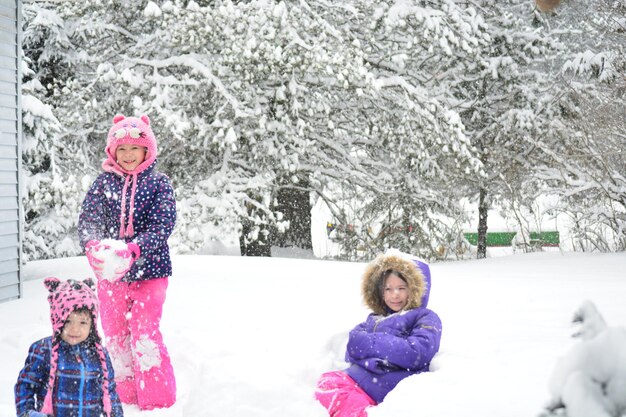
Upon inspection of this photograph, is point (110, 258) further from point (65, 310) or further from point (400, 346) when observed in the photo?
point (400, 346)

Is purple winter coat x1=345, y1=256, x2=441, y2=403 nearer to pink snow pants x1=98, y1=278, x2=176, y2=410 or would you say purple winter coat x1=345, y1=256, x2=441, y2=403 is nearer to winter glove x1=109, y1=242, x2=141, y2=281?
pink snow pants x1=98, y1=278, x2=176, y2=410

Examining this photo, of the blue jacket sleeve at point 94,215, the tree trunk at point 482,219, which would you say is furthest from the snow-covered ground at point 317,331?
the tree trunk at point 482,219

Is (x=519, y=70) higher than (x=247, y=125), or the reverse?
(x=519, y=70)

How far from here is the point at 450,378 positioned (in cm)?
310

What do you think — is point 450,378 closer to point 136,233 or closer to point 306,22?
point 136,233

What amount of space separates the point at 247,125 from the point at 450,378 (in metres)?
7.91

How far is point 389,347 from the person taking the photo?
12.0ft

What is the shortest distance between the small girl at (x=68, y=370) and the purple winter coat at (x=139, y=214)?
0.94 m

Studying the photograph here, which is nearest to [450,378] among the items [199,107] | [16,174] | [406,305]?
[406,305]

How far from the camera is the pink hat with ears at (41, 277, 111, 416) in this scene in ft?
9.29

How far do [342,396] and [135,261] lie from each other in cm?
138

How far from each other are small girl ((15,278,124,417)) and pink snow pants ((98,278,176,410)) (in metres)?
0.93

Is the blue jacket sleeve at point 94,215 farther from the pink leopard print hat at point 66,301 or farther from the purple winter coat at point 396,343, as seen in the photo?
the purple winter coat at point 396,343

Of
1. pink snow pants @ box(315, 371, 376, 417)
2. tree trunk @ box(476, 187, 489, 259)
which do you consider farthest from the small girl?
tree trunk @ box(476, 187, 489, 259)
